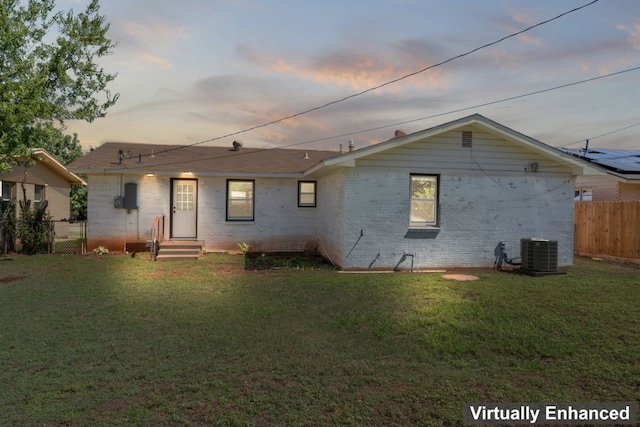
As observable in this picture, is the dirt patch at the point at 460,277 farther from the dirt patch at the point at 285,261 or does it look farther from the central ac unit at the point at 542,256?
the dirt patch at the point at 285,261

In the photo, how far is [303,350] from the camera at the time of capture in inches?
191

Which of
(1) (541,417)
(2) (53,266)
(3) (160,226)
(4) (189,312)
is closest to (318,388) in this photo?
(1) (541,417)

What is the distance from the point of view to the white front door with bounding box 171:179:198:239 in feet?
47.0

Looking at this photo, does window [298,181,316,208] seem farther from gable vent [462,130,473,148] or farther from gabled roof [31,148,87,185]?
gabled roof [31,148,87,185]

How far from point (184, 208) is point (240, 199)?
6.80ft

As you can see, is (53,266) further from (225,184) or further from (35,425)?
(35,425)

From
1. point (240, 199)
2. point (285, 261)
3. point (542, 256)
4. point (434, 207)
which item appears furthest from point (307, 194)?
point (542, 256)

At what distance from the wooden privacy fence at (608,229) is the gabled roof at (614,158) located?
244cm

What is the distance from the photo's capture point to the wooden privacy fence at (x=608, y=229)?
13.0 meters

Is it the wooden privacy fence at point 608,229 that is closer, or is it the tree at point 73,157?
the wooden privacy fence at point 608,229

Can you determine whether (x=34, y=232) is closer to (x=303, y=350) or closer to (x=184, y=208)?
(x=184, y=208)

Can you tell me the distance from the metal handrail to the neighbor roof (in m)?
15.8

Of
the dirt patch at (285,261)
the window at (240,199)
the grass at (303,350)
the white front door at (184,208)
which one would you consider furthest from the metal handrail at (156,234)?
the grass at (303,350)

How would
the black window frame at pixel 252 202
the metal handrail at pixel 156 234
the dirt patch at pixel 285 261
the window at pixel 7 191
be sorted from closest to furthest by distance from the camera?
the dirt patch at pixel 285 261, the metal handrail at pixel 156 234, the black window frame at pixel 252 202, the window at pixel 7 191
